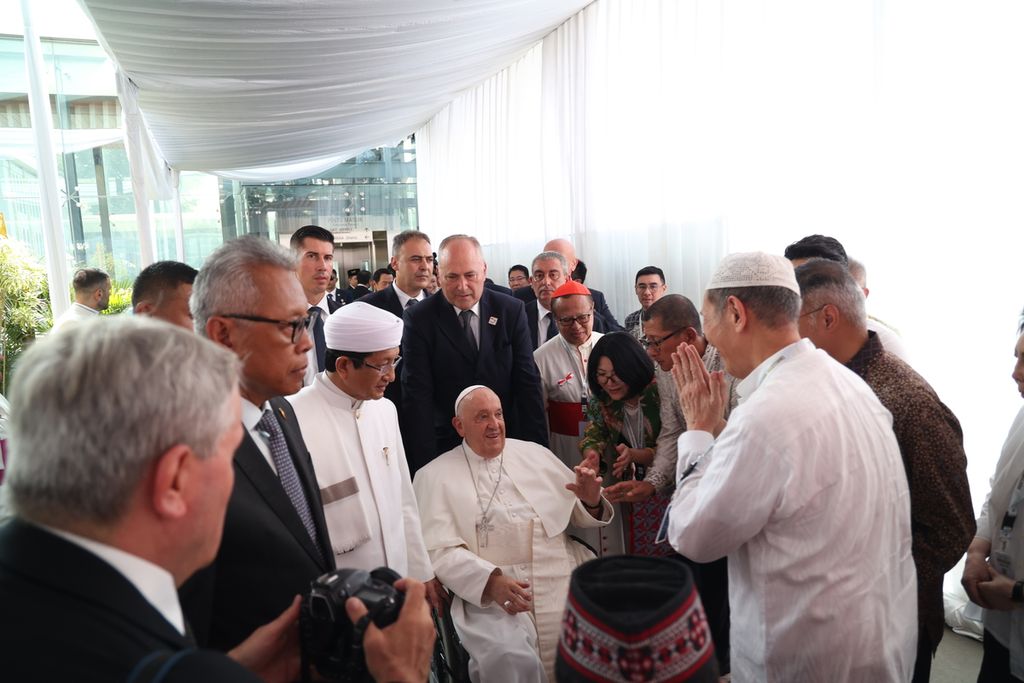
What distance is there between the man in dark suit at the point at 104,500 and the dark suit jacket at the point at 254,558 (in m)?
0.41

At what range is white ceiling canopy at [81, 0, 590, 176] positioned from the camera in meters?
3.71

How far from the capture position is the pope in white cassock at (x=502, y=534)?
2.58m

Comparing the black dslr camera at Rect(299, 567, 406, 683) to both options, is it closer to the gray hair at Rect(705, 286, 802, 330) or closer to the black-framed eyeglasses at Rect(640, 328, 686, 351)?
the gray hair at Rect(705, 286, 802, 330)

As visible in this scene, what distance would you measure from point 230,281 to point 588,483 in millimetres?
1795

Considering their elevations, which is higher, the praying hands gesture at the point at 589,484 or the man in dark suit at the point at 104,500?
the man in dark suit at the point at 104,500

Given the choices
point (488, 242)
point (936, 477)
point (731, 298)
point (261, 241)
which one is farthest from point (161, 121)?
point (936, 477)

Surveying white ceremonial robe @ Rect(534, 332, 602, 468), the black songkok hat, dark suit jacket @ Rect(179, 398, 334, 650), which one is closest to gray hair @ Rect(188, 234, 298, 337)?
dark suit jacket @ Rect(179, 398, 334, 650)

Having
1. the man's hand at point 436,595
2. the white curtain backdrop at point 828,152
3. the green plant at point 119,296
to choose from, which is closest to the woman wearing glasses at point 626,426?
the man's hand at point 436,595

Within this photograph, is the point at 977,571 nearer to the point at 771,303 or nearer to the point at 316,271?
the point at 771,303

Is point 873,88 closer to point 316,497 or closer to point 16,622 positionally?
point 316,497

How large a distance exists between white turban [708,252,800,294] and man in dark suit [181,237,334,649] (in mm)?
1065

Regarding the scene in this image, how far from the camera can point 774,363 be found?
1.67 metres

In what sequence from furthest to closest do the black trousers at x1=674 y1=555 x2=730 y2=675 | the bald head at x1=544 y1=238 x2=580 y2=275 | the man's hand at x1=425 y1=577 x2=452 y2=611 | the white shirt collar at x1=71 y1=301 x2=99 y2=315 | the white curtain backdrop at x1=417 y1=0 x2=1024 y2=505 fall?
the bald head at x1=544 y1=238 x2=580 y2=275
the white shirt collar at x1=71 y1=301 x2=99 y2=315
the white curtain backdrop at x1=417 y1=0 x2=1024 y2=505
the black trousers at x1=674 y1=555 x2=730 y2=675
the man's hand at x1=425 y1=577 x2=452 y2=611

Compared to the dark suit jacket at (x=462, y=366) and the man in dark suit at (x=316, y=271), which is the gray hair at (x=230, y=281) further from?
the man in dark suit at (x=316, y=271)
